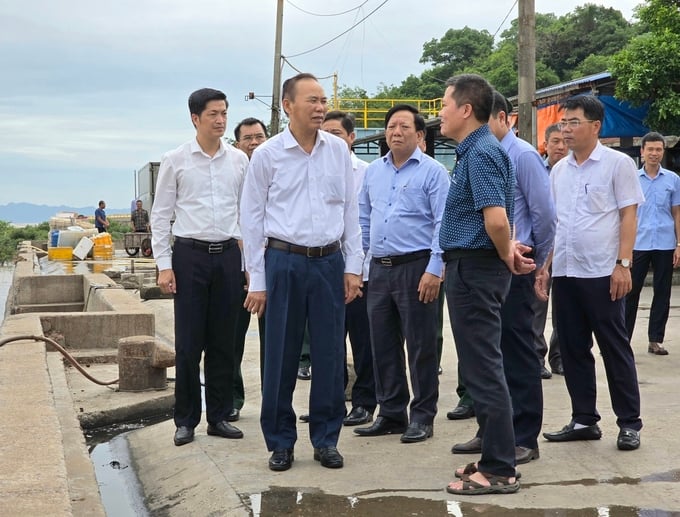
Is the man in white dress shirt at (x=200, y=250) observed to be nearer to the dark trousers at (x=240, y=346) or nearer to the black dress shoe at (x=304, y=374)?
the dark trousers at (x=240, y=346)

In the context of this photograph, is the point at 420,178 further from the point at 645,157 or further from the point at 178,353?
the point at 645,157

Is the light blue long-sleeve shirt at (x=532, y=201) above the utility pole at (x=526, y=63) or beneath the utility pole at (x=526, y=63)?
beneath

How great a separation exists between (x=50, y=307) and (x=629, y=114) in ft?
36.0

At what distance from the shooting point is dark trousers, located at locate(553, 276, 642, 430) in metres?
5.03

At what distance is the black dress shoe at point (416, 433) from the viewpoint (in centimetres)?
539

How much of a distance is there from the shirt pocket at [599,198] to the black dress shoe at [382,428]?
5.91 ft

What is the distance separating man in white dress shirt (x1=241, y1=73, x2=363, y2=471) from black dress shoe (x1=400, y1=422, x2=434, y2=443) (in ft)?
1.96

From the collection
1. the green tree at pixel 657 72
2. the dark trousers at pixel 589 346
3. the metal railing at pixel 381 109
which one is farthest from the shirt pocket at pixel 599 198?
the metal railing at pixel 381 109

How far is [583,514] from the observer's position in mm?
4023

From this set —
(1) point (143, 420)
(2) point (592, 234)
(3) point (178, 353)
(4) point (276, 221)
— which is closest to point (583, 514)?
(2) point (592, 234)

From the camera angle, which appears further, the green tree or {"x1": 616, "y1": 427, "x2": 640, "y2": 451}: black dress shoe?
the green tree

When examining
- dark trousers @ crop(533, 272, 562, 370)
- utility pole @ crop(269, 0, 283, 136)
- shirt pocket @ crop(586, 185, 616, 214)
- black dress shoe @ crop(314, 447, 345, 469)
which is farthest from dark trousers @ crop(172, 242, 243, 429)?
utility pole @ crop(269, 0, 283, 136)

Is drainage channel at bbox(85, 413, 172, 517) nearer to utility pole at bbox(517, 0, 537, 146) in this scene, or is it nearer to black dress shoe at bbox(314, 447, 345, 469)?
black dress shoe at bbox(314, 447, 345, 469)

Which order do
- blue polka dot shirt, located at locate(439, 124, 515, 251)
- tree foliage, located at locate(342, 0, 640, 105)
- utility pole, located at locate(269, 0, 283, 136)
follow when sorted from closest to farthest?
blue polka dot shirt, located at locate(439, 124, 515, 251) < utility pole, located at locate(269, 0, 283, 136) < tree foliage, located at locate(342, 0, 640, 105)
